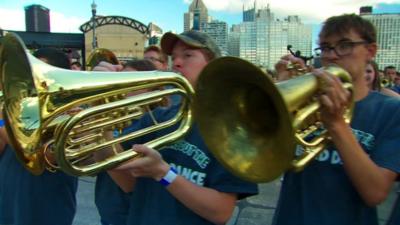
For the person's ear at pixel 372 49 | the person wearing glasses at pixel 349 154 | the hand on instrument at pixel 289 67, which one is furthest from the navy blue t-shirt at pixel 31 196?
the person's ear at pixel 372 49

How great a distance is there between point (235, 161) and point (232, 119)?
19 centimetres

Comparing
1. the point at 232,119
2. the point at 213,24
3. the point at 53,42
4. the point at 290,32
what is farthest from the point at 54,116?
the point at 53,42

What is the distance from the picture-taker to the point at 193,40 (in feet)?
6.09

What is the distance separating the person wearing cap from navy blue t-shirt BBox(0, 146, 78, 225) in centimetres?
76

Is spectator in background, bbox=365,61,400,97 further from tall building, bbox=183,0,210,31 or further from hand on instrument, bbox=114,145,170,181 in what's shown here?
tall building, bbox=183,0,210,31

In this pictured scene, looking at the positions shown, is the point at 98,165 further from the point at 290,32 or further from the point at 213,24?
the point at 213,24

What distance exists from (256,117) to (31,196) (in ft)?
4.79

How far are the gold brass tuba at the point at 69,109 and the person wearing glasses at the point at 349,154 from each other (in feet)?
1.87

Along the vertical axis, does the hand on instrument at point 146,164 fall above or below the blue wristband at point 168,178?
above

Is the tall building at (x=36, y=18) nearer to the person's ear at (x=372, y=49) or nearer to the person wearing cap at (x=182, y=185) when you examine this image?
the person wearing cap at (x=182, y=185)

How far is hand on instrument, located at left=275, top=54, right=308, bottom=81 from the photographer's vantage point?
199 centimetres

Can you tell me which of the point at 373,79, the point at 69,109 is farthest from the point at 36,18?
the point at 69,109

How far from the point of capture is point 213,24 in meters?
11.1

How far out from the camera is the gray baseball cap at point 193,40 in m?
1.85
